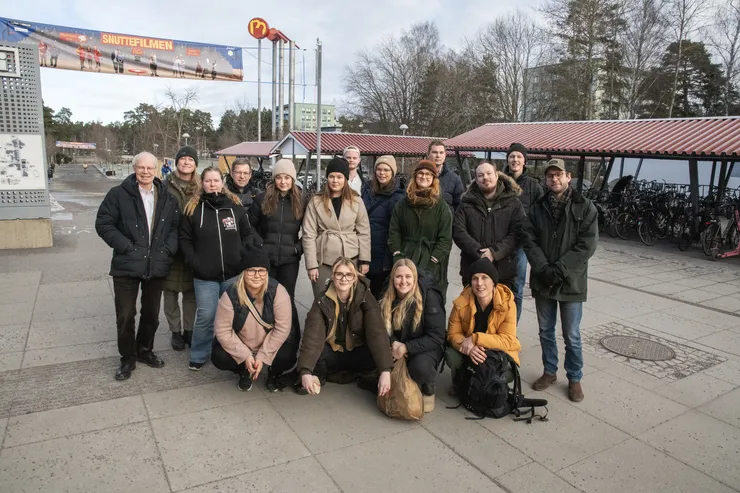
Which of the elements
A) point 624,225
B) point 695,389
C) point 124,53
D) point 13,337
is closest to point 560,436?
point 695,389

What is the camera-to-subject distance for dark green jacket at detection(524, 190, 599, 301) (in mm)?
3889

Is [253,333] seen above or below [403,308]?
below

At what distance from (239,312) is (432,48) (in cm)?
4928

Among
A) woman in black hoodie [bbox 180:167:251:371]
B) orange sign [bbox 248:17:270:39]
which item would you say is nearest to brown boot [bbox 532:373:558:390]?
woman in black hoodie [bbox 180:167:251:371]

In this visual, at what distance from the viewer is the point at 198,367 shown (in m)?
4.34

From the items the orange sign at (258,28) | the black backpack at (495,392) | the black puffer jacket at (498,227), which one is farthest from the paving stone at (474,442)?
the orange sign at (258,28)

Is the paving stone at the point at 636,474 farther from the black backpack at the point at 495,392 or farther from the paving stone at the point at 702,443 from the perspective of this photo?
the black backpack at the point at 495,392

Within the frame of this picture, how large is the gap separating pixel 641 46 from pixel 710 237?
1093 inches

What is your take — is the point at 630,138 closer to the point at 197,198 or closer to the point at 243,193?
the point at 243,193

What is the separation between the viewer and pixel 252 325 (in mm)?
3826

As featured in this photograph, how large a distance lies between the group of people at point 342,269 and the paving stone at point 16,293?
9.02 ft

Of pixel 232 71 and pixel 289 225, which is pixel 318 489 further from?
pixel 232 71

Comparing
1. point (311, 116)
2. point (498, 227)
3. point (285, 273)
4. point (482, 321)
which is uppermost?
point (311, 116)

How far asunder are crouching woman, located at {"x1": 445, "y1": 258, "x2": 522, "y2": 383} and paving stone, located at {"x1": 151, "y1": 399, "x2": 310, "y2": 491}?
131 centimetres
